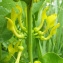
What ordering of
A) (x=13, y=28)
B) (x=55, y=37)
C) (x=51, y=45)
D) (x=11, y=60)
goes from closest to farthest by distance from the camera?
(x=13, y=28) → (x=11, y=60) → (x=51, y=45) → (x=55, y=37)

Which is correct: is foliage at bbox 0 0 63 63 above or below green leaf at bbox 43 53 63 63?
above

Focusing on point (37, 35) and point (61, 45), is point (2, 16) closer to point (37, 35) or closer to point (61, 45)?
point (37, 35)

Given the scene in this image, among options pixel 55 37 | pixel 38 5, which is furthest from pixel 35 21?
pixel 55 37

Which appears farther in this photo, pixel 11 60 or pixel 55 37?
pixel 55 37

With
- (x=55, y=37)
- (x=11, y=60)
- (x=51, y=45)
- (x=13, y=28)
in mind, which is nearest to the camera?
(x=13, y=28)

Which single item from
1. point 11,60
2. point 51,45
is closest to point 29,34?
point 11,60

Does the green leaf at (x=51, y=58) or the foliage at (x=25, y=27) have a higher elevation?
the foliage at (x=25, y=27)

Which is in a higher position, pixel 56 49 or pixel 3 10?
pixel 3 10

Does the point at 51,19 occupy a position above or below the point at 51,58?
above

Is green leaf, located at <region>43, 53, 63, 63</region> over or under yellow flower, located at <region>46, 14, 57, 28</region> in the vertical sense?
under

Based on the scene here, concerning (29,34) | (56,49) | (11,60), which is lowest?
(56,49)

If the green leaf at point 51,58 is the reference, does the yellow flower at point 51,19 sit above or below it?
above
